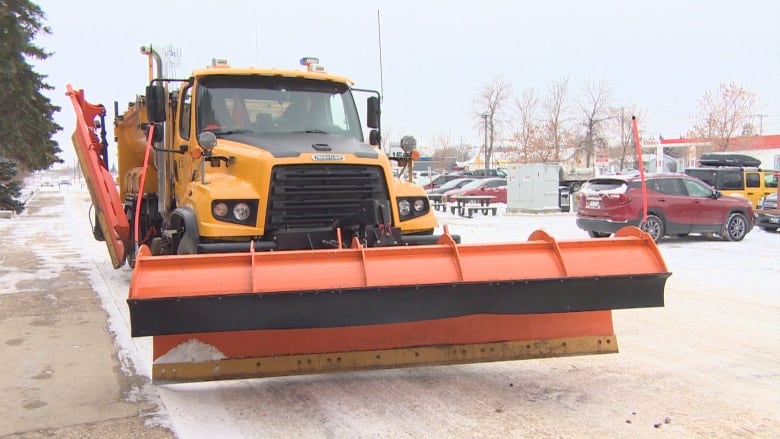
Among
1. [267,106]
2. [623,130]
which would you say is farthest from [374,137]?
[623,130]

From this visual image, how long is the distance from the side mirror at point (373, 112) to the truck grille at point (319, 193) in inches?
62.6

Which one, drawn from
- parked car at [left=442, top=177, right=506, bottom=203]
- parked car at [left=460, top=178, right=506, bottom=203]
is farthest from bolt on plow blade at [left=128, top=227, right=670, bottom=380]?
parked car at [left=460, top=178, right=506, bottom=203]

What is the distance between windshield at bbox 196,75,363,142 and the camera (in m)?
6.24

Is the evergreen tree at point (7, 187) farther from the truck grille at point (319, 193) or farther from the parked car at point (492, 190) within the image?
the truck grille at point (319, 193)

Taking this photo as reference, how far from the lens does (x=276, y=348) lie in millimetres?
4641

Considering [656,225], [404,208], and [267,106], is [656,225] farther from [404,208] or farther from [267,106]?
[267,106]

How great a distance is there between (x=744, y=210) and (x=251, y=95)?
537 inches

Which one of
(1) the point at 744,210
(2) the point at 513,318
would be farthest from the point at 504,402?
(1) the point at 744,210

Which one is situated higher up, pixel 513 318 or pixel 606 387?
pixel 513 318

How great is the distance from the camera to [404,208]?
603 centimetres

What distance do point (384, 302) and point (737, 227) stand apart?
46.7 feet

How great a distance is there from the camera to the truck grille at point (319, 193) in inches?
212

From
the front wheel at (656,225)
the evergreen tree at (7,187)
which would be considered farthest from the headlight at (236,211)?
the evergreen tree at (7,187)

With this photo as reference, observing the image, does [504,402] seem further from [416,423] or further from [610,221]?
[610,221]
